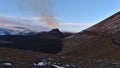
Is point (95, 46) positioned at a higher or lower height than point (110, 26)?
lower

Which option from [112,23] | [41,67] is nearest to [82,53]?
[112,23]

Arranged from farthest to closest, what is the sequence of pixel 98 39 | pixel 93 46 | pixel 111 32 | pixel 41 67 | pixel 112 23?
pixel 112 23 < pixel 111 32 < pixel 98 39 < pixel 93 46 < pixel 41 67

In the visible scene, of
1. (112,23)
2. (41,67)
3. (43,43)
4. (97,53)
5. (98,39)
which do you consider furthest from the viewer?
(112,23)

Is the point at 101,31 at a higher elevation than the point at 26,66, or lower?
higher

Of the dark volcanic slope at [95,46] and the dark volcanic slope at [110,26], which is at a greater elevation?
the dark volcanic slope at [110,26]

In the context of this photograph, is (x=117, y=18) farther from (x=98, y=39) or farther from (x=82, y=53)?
(x=82, y=53)

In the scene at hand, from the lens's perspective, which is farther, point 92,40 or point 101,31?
point 101,31

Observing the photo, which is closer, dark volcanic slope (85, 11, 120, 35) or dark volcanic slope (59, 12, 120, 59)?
dark volcanic slope (59, 12, 120, 59)

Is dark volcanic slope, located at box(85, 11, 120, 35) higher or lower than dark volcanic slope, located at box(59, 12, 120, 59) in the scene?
higher

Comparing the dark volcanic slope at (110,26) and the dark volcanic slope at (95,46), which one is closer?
the dark volcanic slope at (95,46)

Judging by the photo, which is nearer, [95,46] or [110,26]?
[95,46]

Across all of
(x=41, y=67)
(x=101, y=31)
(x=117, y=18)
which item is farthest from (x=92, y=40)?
(x=41, y=67)
